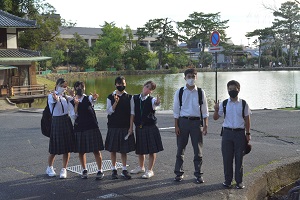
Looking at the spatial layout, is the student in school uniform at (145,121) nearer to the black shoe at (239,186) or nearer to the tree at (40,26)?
the black shoe at (239,186)

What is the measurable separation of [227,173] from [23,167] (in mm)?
3783

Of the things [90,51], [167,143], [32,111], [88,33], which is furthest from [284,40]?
[88,33]

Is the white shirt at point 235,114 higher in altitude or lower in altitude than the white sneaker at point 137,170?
higher

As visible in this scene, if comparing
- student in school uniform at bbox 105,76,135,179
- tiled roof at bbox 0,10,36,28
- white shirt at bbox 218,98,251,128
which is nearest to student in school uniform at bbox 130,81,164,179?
student in school uniform at bbox 105,76,135,179

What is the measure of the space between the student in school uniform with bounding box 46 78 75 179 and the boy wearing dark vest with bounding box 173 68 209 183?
5.81ft

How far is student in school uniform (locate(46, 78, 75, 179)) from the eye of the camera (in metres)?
5.91

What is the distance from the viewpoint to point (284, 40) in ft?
36.0

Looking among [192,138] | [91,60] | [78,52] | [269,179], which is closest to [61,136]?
[192,138]

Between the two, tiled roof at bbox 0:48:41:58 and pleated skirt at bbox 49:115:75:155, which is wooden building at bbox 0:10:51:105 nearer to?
tiled roof at bbox 0:48:41:58

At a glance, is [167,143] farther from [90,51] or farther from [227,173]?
[90,51]

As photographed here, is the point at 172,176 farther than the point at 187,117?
Yes

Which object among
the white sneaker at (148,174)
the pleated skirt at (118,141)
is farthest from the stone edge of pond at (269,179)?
the pleated skirt at (118,141)

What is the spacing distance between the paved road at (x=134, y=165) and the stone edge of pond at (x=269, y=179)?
15 cm

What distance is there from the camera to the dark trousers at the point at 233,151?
211 inches
